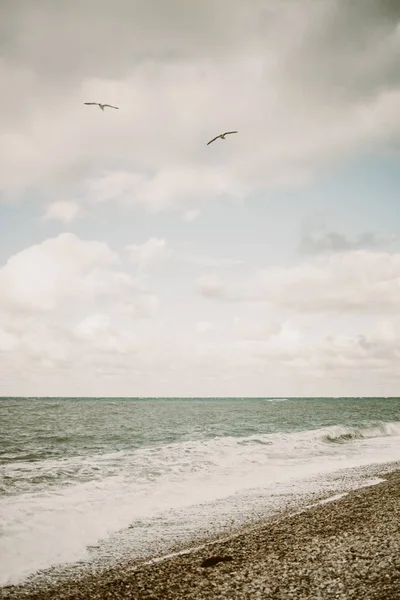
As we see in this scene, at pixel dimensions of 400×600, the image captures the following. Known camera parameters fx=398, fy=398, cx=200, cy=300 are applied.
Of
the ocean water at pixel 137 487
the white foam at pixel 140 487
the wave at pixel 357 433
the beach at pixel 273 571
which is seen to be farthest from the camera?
the wave at pixel 357 433

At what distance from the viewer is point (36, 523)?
36.4ft

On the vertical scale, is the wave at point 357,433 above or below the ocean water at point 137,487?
below

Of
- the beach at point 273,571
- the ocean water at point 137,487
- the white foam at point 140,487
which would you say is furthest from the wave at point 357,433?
the beach at point 273,571

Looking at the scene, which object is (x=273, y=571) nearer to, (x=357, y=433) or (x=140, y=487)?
(x=140, y=487)

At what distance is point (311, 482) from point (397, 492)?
13.3 feet

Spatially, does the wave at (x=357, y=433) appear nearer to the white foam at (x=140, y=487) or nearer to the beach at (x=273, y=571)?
the white foam at (x=140, y=487)

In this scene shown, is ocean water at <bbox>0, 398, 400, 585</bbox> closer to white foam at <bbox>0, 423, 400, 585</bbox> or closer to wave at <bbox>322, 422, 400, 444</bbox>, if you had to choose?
white foam at <bbox>0, 423, 400, 585</bbox>

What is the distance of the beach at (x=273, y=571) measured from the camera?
6.24m

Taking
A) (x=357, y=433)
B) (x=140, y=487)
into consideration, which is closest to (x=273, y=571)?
(x=140, y=487)

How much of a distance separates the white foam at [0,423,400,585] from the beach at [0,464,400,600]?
2.07 m

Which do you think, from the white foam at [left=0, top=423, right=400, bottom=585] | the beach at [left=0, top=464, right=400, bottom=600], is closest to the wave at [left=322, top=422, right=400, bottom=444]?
the white foam at [left=0, top=423, right=400, bottom=585]

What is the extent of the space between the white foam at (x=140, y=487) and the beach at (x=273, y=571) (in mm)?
2074

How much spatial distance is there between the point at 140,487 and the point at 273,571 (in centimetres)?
943

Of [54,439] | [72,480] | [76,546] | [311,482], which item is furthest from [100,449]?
[76,546]
